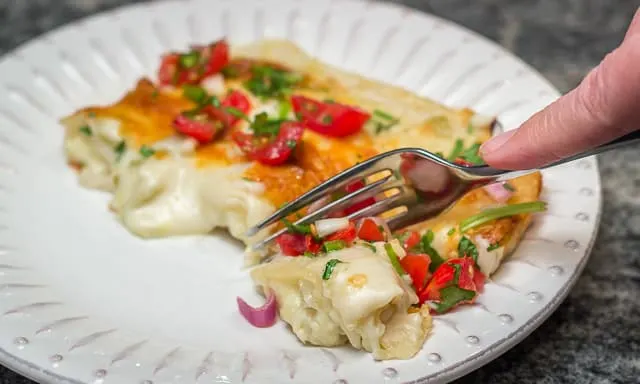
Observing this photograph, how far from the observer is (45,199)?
298cm

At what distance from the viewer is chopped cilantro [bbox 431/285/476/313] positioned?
2.33 metres

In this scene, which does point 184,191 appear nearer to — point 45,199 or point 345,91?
point 45,199

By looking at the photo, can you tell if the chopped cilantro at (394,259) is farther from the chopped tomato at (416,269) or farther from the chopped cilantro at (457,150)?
the chopped cilantro at (457,150)

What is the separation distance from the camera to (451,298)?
2340 millimetres

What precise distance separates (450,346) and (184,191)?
1.16 metres

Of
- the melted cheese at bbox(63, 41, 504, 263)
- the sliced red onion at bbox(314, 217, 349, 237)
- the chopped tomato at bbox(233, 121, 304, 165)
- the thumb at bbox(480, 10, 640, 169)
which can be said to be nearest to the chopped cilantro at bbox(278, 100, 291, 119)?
the melted cheese at bbox(63, 41, 504, 263)

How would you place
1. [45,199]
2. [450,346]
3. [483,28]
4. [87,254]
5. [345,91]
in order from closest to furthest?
[450,346] < [87,254] < [45,199] < [345,91] < [483,28]

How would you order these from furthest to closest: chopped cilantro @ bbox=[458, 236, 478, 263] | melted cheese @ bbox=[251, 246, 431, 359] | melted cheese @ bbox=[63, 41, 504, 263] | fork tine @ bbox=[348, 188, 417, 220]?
melted cheese @ bbox=[63, 41, 504, 263], fork tine @ bbox=[348, 188, 417, 220], chopped cilantro @ bbox=[458, 236, 478, 263], melted cheese @ bbox=[251, 246, 431, 359]

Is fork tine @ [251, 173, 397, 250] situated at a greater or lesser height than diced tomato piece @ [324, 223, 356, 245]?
greater

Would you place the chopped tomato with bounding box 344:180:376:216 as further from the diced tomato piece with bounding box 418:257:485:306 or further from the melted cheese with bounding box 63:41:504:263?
the diced tomato piece with bounding box 418:257:485:306

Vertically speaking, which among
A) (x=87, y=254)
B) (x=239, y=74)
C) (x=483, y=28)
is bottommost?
(x=483, y=28)

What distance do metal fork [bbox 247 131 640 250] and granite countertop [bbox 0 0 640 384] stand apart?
55 cm

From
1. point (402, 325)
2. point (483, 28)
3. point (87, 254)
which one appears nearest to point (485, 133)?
point (402, 325)

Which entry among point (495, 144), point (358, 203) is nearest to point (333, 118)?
point (358, 203)
